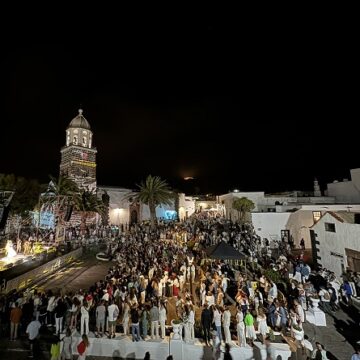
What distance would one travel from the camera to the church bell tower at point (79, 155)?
4391 cm

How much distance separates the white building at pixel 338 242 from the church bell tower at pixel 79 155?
3524 cm

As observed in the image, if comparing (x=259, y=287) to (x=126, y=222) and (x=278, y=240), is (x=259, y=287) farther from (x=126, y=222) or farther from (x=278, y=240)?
(x=126, y=222)

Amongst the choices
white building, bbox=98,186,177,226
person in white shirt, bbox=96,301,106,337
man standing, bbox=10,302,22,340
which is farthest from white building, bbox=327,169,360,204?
man standing, bbox=10,302,22,340

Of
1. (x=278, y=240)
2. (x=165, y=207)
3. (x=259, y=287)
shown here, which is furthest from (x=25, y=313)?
(x=165, y=207)

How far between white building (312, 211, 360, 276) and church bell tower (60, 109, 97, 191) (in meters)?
35.2

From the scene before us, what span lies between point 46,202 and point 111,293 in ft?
76.6

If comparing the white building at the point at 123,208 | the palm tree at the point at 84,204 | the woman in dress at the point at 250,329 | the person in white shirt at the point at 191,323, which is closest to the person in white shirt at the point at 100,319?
the person in white shirt at the point at 191,323

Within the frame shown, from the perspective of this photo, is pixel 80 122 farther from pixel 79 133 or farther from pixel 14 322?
pixel 14 322

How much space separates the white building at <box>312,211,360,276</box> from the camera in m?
16.4

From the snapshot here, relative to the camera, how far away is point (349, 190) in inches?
1426

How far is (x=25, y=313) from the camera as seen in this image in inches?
360

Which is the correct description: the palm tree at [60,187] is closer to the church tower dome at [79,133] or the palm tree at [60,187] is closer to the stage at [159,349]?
the church tower dome at [79,133]

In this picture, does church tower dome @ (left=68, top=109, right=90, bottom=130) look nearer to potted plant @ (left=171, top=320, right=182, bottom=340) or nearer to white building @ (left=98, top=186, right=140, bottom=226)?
white building @ (left=98, top=186, right=140, bottom=226)

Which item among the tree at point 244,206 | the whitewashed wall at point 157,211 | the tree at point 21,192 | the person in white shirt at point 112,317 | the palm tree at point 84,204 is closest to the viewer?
the person in white shirt at point 112,317
